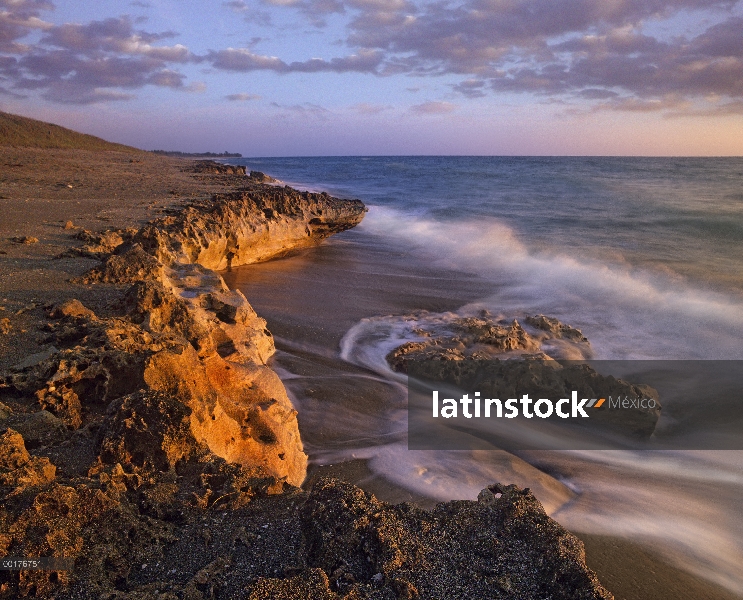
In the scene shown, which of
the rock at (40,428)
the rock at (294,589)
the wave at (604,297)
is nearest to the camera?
the rock at (294,589)

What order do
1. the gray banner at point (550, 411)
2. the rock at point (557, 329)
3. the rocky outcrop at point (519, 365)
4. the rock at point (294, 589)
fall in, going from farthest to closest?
the rock at point (557, 329), the rocky outcrop at point (519, 365), the gray banner at point (550, 411), the rock at point (294, 589)

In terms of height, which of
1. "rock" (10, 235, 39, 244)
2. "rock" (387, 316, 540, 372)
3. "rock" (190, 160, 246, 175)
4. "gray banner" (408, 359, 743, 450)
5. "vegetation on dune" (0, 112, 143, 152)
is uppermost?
"vegetation on dune" (0, 112, 143, 152)

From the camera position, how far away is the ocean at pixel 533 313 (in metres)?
4.04

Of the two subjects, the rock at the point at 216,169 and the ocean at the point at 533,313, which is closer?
the ocean at the point at 533,313

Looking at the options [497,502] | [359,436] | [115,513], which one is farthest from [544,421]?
[115,513]

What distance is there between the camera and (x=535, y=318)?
24.7 ft

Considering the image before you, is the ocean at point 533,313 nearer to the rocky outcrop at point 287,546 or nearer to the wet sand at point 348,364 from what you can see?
the wet sand at point 348,364

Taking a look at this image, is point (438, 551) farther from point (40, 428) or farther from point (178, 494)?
point (40, 428)

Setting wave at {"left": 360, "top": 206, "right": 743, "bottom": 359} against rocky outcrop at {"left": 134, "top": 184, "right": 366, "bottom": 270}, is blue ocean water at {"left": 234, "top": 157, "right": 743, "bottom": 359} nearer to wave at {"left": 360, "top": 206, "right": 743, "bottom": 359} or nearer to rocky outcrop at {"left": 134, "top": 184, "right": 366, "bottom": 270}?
wave at {"left": 360, "top": 206, "right": 743, "bottom": 359}

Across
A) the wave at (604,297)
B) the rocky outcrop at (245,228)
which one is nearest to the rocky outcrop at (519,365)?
the wave at (604,297)

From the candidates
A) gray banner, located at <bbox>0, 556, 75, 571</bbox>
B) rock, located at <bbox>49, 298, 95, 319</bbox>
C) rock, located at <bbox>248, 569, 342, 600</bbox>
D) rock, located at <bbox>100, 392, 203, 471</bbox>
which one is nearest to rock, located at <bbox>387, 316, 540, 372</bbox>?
rock, located at <bbox>49, 298, 95, 319</bbox>

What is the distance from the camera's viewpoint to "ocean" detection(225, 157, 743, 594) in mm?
4039

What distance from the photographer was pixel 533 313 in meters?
8.66

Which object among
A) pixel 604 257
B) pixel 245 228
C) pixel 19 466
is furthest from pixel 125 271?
pixel 604 257
